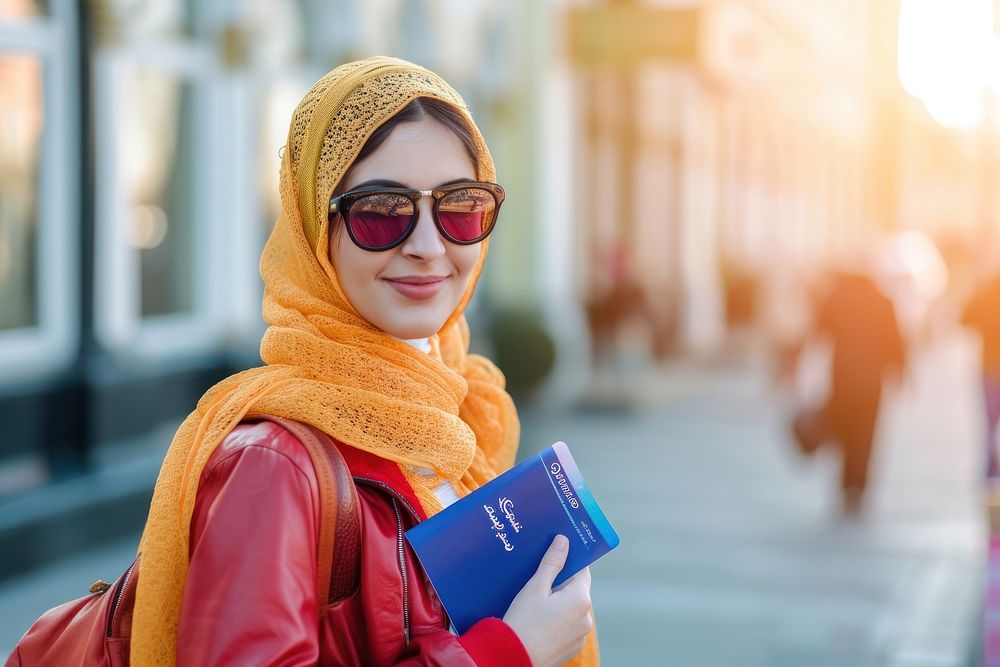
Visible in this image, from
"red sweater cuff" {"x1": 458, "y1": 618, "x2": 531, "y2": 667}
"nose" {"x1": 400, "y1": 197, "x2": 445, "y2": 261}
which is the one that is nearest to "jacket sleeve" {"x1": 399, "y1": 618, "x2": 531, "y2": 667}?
"red sweater cuff" {"x1": 458, "y1": 618, "x2": 531, "y2": 667}

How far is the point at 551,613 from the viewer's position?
5.67 feet

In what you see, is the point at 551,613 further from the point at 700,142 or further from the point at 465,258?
the point at 700,142

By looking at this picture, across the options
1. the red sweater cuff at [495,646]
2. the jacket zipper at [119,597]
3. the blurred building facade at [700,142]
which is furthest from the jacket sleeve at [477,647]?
the blurred building facade at [700,142]

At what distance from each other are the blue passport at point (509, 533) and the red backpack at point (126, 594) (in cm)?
12

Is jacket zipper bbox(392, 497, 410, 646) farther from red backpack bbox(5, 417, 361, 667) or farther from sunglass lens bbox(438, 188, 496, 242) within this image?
sunglass lens bbox(438, 188, 496, 242)

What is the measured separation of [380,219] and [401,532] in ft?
1.37

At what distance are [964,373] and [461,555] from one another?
19.9m

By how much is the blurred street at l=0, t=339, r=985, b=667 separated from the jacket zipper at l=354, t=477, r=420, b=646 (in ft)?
11.2

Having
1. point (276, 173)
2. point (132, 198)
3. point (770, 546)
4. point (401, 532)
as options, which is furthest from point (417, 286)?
point (276, 173)

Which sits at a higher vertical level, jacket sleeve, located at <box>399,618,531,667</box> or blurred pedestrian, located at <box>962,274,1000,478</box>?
jacket sleeve, located at <box>399,618,531,667</box>

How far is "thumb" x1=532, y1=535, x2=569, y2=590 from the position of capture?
5.72 feet

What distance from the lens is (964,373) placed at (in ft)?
66.7

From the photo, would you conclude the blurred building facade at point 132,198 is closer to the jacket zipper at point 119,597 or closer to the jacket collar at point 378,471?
the jacket zipper at point 119,597

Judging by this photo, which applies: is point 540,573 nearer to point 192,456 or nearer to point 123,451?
point 192,456
